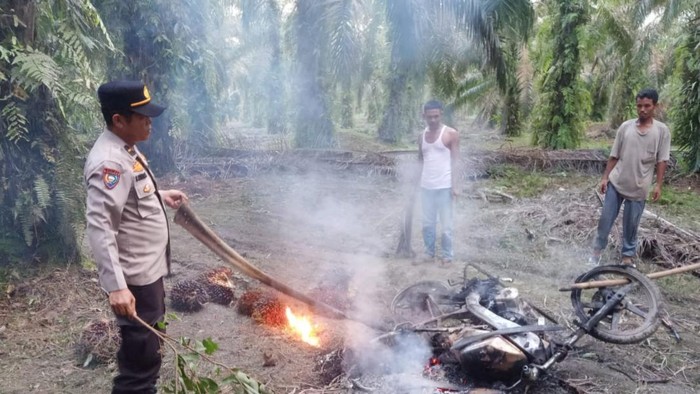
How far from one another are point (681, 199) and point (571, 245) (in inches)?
150

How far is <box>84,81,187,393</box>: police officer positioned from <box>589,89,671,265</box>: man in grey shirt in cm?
453

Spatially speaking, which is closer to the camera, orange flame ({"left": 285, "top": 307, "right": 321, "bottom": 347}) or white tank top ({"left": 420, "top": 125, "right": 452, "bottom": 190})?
orange flame ({"left": 285, "top": 307, "right": 321, "bottom": 347})

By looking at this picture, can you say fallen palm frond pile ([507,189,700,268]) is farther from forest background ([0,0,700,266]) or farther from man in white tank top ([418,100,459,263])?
forest background ([0,0,700,266])

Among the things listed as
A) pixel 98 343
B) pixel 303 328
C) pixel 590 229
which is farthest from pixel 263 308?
pixel 590 229

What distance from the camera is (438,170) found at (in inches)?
216

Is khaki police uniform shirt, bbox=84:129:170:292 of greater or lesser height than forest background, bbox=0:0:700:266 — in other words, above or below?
below

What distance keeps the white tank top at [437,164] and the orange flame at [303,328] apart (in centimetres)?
230

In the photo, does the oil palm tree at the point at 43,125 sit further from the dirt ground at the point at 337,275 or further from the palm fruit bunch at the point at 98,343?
the palm fruit bunch at the point at 98,343

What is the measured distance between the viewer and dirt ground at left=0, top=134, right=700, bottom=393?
11.1 feet

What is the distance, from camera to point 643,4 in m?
12.2

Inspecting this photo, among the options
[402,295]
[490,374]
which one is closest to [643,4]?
[402,295]

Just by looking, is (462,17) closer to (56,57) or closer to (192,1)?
(192,1)

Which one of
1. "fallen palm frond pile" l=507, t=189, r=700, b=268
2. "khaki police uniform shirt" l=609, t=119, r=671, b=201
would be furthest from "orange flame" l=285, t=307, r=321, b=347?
"fallen palm frond pile" l=507, t=189, r=700, b=268

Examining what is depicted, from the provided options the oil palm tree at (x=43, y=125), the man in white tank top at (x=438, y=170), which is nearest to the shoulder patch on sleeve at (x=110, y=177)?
the oil palm tree at (x=43, y=125)
